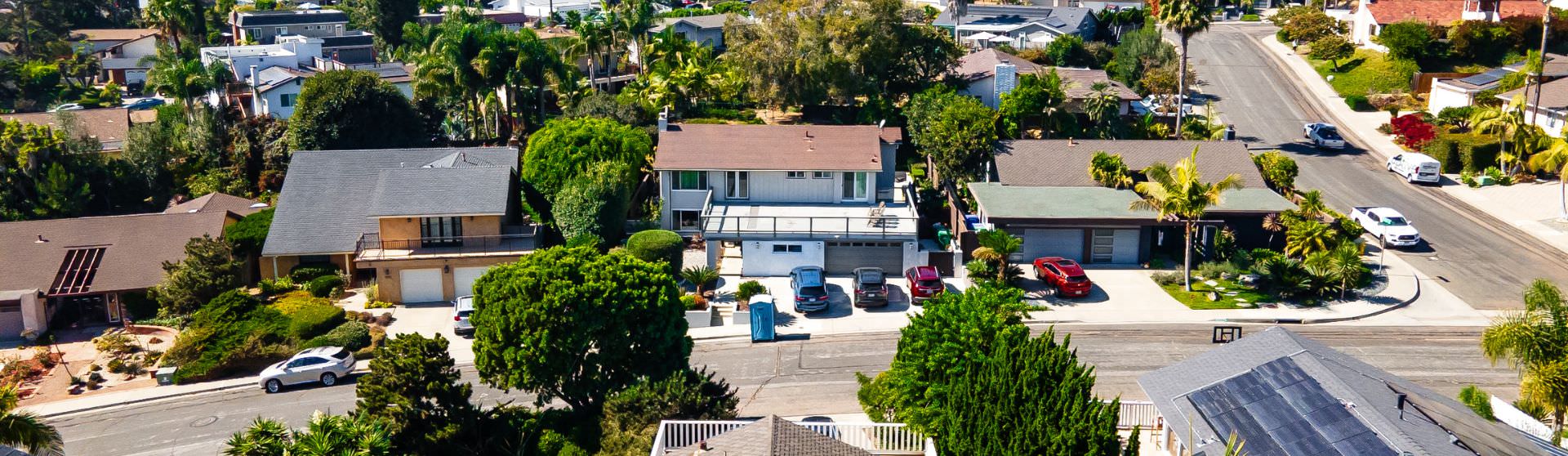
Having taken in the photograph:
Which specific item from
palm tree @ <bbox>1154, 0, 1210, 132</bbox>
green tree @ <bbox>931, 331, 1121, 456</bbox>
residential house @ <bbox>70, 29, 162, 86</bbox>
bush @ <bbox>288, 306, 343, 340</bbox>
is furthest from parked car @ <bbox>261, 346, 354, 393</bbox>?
residential house @ <bbox>70, 29, 162, 86</bbox>

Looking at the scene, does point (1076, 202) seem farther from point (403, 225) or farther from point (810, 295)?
point (403, 225)

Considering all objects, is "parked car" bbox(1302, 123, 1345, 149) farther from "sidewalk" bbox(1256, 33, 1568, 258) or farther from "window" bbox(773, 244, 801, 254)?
"window" bbox(773, 244, 801, 254)

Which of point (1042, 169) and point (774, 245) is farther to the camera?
point (1042, 169)

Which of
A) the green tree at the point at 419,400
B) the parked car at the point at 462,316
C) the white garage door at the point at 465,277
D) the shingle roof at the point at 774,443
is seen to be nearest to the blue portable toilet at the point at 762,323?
the parked car at the point at 462,316

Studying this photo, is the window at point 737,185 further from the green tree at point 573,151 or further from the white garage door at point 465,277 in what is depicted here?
the white garage door at point 465,277

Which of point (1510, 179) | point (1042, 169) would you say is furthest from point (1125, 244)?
point (1510, 179)

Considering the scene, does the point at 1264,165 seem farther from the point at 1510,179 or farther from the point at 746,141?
the point at 746,141

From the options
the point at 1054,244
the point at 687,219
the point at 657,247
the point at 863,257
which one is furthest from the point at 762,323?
the point at 1054,244

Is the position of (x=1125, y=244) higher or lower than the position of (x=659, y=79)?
lower
